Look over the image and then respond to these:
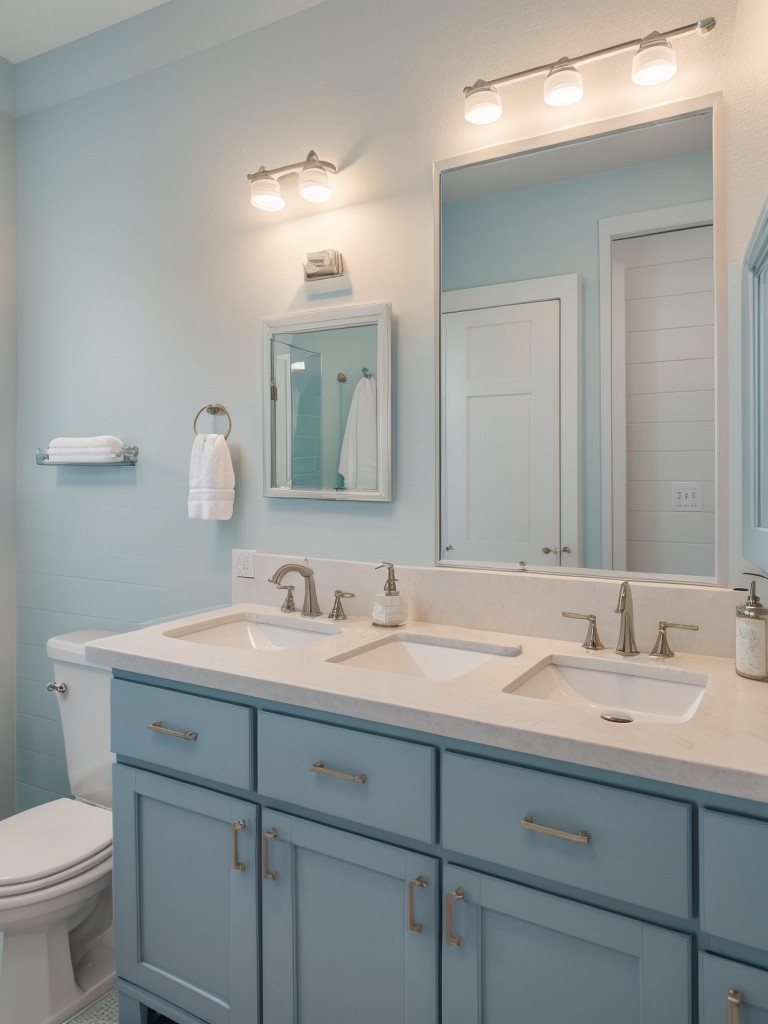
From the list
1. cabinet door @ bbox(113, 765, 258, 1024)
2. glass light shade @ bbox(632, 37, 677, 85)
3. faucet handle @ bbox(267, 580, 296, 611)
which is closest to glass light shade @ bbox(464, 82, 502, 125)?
glass light shade @ bbox(632, 37, 677, 85)

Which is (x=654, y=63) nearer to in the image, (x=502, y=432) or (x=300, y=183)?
(x=502, y=432)

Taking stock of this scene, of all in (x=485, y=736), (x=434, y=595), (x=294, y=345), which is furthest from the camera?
(x=294, y=345)

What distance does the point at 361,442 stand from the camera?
6.10 ft

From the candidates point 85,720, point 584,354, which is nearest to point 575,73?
point 584,354

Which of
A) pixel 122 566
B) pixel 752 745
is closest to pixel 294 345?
pixel 122 566

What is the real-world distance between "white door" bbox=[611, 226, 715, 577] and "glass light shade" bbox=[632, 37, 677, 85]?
12.0 inches

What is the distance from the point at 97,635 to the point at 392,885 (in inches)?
58.4

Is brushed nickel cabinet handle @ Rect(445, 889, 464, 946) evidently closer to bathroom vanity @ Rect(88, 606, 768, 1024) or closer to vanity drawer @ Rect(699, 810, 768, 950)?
bathroom vanity @ Rect(88, 606, 768, 1024)

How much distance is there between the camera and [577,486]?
61.4 inches

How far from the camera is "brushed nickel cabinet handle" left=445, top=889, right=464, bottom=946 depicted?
1.08 m

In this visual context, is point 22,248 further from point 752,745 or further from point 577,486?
point 752,745

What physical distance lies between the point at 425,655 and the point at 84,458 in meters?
1.41

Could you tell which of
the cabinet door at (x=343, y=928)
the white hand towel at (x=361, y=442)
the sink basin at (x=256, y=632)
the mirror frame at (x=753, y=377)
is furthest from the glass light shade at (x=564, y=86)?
the cabinet door at (x=343, y=928)

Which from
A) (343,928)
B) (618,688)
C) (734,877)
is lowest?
(343,928)
